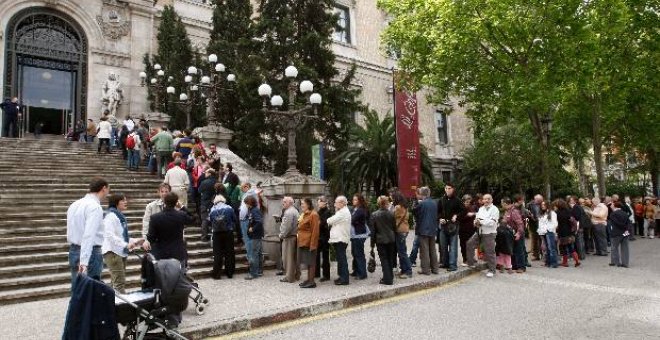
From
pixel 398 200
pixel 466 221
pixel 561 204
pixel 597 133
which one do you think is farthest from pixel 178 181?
pixel 597 133

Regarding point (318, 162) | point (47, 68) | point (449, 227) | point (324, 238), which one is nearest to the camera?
point (324, 238)

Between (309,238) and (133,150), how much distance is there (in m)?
9.09

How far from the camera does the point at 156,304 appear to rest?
16.6 feet

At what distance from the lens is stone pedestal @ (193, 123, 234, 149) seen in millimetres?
15719

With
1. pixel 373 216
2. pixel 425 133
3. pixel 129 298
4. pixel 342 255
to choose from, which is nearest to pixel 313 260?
pixel 342 255

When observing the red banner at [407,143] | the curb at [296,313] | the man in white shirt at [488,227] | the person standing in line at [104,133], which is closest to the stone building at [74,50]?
the red banner at [407,143]

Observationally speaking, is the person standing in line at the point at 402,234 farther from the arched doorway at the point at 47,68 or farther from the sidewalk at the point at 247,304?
the arched doorway at the point at 47,68

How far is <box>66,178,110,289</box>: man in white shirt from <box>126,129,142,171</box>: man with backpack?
9244mm

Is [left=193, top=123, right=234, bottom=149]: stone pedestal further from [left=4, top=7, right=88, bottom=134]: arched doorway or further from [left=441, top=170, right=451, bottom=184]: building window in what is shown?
[left=441, top=170, right=451, bottom=184]: building window

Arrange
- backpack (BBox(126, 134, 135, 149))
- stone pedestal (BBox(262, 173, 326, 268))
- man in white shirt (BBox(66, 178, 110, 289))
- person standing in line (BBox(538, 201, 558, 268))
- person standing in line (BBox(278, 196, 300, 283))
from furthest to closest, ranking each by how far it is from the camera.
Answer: backpack (BBox(126, 134, 135, 149)) < person standing in line (BBox(538, 201, 558, 268)) < stone pedestal (BBox(262, 173, 326, 268)) < person standing in line (BBox(278, 196, 300, 283)) < man in white shirt (BBox(66, 178, 110, 289))

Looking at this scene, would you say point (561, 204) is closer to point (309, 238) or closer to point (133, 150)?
point (309, 238)

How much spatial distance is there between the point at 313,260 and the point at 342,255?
0.57 meters

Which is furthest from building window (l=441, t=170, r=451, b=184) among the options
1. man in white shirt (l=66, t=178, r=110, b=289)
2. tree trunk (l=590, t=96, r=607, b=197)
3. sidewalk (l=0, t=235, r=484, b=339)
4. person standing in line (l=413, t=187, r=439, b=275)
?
man in white shirt (l=66, t=178, r=110, b=289)

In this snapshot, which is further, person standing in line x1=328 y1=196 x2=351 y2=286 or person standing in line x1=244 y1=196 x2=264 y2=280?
person standing in line x1=244 y1=196 x2=264 y2=280
